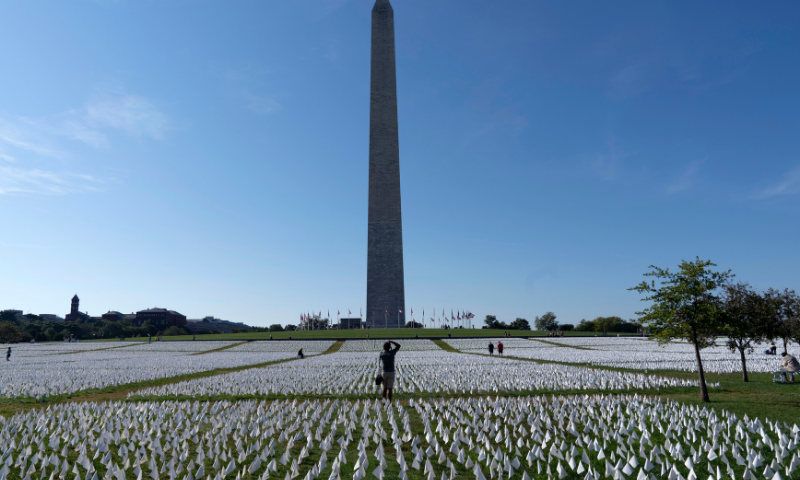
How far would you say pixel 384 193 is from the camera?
7056 centimetres

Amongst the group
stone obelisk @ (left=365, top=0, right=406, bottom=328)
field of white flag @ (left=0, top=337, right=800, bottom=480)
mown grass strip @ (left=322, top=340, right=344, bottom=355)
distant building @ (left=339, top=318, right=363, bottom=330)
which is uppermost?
stone obelisk @ (left=365, top=0, right=406, bottom=328)

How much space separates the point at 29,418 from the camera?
11398 millimetres

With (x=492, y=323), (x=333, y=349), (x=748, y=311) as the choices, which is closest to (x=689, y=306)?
(x=748, y=311)

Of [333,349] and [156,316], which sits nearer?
[333,349]

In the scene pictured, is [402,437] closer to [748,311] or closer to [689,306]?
[689,306]

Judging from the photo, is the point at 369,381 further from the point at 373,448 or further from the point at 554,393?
the point at 373,448

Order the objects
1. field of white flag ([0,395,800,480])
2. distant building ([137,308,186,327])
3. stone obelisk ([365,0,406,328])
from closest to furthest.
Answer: field of white flag ([0,395,800,480]) < stone obelisk ([365,0,406,328]) < distant building ([137,308,186,327])

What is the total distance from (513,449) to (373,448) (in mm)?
2677

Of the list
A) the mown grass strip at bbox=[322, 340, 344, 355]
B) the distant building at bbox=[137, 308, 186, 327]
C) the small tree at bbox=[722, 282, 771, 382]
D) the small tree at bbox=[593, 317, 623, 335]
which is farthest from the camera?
the distant building at bbox=[137, 308, 186, 327]

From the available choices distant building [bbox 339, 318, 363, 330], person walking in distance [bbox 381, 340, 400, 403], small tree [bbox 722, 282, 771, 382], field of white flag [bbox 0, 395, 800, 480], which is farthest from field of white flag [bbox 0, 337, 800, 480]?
distant building [bbox 339, 318, 363, 330]

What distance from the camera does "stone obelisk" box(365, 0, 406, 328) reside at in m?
70.3

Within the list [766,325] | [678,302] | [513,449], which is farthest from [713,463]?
[766,325]

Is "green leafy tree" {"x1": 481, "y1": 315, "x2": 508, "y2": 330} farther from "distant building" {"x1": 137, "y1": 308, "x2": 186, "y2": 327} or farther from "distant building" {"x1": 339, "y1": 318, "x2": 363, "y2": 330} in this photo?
"distant building" {"x1": 137, "y1": 308, "x2": 186, "y2": 327}

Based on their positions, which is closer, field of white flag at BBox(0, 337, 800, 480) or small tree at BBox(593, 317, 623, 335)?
field of white flag at BBox(0, 337, 800, 480)
